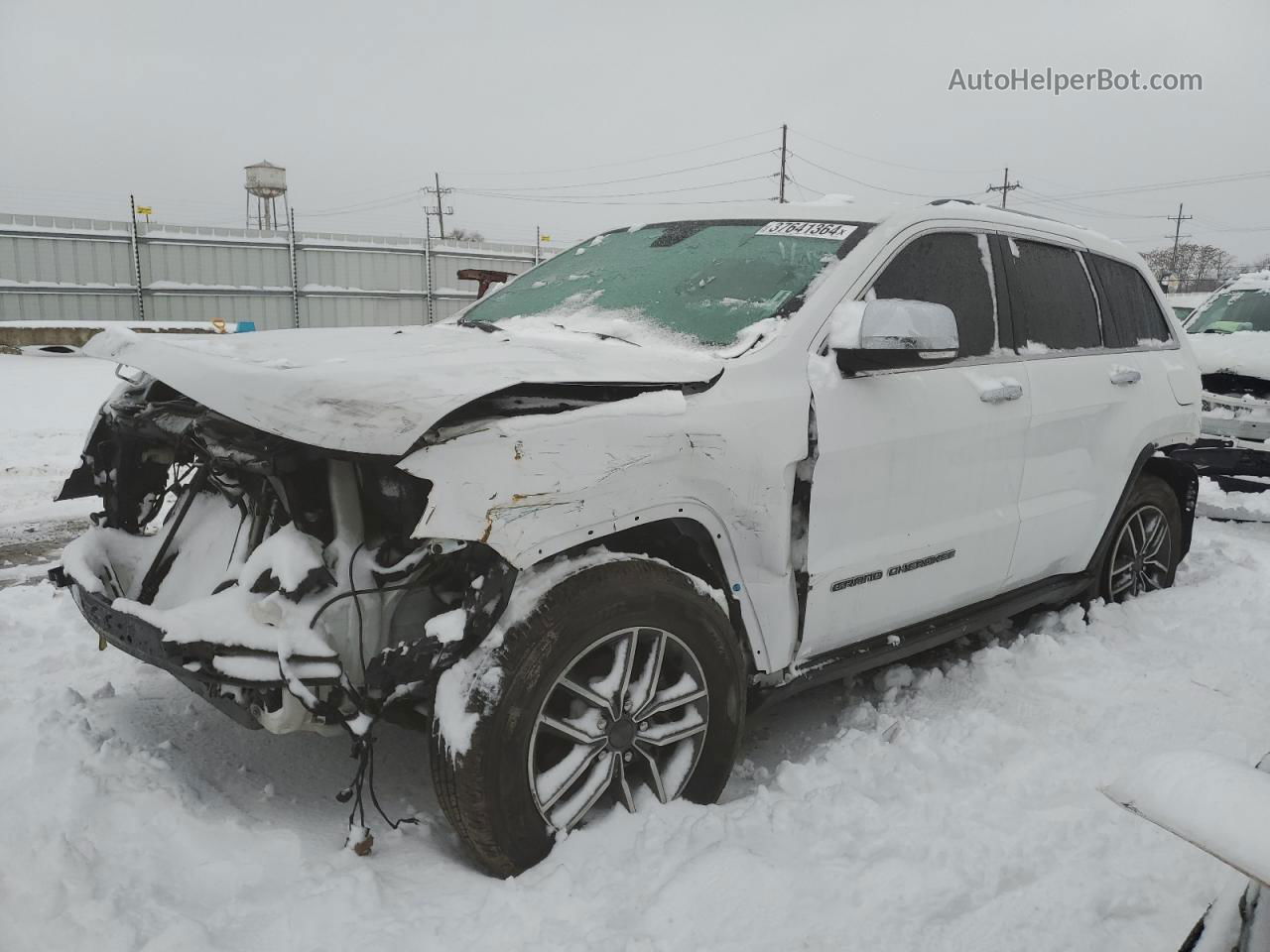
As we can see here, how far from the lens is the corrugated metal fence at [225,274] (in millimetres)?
18531

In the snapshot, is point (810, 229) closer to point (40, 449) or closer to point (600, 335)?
point (600, 335)

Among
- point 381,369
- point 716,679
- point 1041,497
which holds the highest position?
point 381,369

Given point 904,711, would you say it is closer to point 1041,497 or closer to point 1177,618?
point 1041,497

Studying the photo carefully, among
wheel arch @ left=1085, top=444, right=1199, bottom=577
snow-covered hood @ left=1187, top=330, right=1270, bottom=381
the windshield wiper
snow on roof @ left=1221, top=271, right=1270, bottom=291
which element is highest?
snow on roof @ left=1221, top=271, right=1270, bottom=291

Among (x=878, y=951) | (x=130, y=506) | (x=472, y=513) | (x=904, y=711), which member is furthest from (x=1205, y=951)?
(x=130, y=506)

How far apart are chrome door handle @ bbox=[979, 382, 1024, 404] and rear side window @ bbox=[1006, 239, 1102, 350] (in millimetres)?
260

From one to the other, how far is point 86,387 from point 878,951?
11.3 meters

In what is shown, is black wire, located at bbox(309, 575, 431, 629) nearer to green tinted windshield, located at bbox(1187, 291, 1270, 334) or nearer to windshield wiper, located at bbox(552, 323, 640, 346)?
windshield wiper, located at bbox(552, 323, 640, 346)

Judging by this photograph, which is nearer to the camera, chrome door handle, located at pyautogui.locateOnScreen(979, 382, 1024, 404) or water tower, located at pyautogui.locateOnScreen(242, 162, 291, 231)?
chrome door handle, located at pyautogui.locateOnScreen(979, 382, 1024, 404)

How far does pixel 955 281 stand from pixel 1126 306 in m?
1.51

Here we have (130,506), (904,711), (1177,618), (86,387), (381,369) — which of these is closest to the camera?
(381,369)

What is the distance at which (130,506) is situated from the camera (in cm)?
319

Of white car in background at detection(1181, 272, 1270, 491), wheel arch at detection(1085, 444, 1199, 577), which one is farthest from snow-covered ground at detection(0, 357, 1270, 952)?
white car in background at detection(1181, 272, 1270, 491)

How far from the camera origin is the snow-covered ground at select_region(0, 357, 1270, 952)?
2178mm
